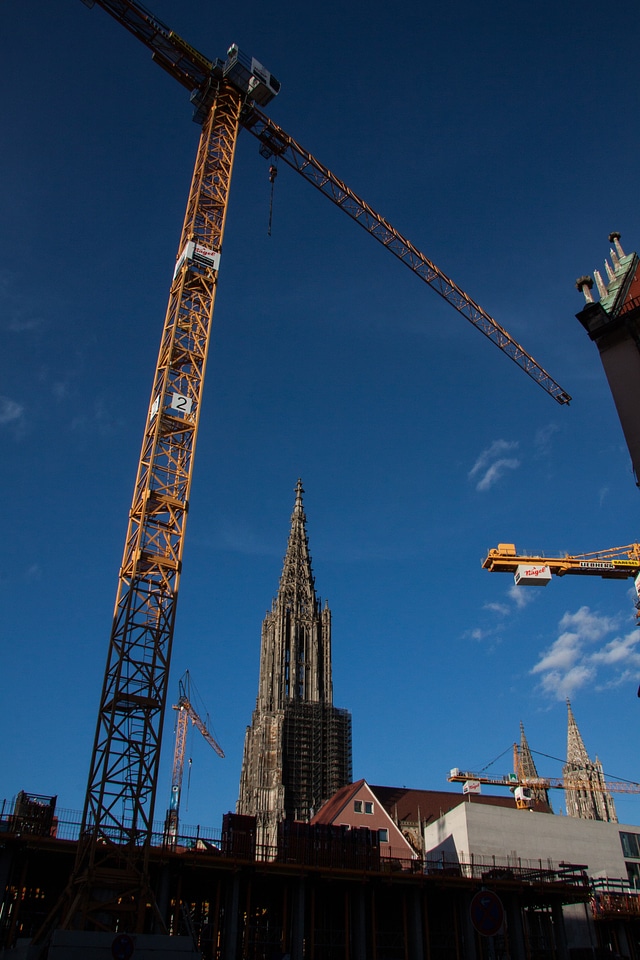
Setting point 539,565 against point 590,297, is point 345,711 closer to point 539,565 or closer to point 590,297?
point 539,565

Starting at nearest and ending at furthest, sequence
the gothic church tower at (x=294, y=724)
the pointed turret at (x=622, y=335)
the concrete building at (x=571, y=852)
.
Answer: the pointed turret at (x=622, y=335) < the concrete building at (x=571, y=852) < the gothic church tower at (x=294, y=724)

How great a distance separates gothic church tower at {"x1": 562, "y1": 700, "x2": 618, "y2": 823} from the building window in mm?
72560

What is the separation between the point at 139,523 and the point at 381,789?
48169 mm

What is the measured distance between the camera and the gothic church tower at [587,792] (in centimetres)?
13662

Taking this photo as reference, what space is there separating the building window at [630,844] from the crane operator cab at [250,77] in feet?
217

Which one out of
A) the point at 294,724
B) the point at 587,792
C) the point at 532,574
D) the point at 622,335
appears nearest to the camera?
the point at 622,335

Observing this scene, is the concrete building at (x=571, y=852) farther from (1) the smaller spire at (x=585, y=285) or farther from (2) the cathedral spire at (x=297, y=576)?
(2) the cathedral spire at (x=297, y=576)

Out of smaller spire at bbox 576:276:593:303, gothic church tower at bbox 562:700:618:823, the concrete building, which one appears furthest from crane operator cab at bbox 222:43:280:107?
gothic church tower at bbox 562:700:618:823

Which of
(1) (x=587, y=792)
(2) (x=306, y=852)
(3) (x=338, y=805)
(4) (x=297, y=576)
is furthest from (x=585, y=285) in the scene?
(1) (x=587, y=792)

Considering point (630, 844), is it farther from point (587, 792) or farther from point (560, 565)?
point (587, 792)

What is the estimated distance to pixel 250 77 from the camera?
5494cm

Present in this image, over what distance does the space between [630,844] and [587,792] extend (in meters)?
83.1

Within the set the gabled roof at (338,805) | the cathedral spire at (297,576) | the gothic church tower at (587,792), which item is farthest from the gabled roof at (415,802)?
the gothic church tower at (587,792)

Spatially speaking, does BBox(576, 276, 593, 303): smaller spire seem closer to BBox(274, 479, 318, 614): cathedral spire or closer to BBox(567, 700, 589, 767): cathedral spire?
BBox(274, 479, 318, 614): cathedral spire
